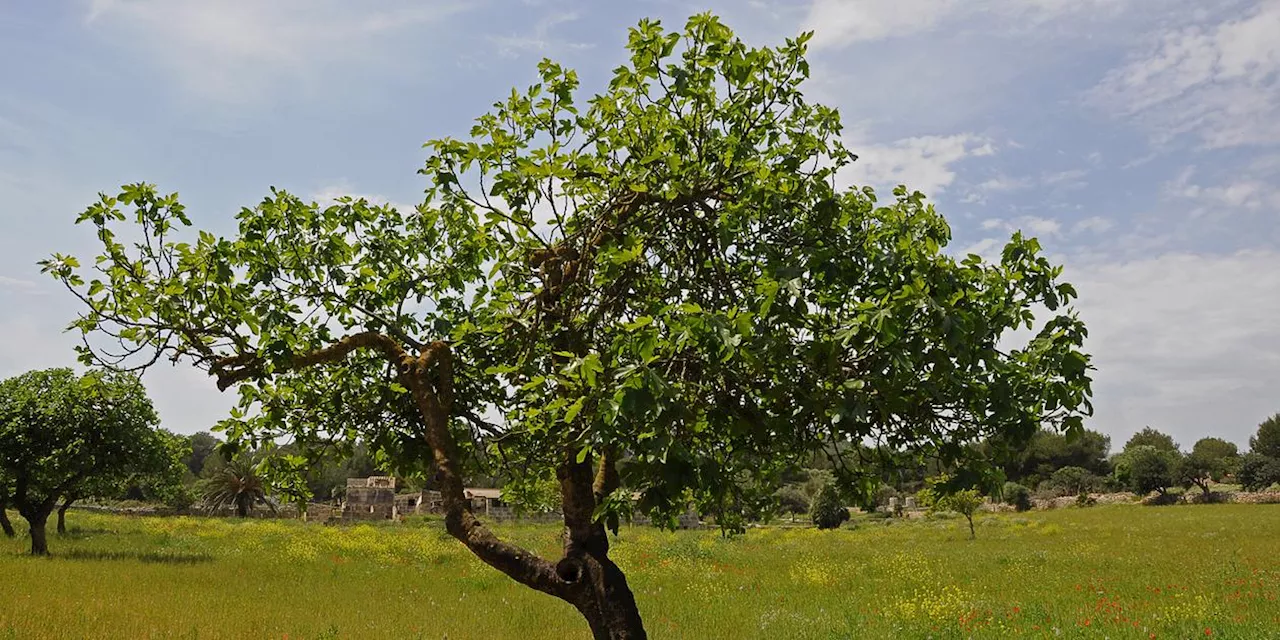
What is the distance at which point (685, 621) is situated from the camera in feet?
53.1

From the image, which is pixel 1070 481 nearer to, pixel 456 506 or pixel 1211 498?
pixel 1211 498

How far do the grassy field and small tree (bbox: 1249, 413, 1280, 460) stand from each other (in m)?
77.6

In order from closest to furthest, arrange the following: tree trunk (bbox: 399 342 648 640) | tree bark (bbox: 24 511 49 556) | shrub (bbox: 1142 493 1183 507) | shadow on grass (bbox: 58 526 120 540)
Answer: tree trunk (bbox: 399 342 648 640) → tree bark (bbox: 24 511 49 556) → shadow on grass (bbox: 58 526 120 540) → shrub (bbox: 1142 493 1183 507)

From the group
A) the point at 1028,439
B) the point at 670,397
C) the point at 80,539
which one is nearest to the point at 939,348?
the point at 1028,439

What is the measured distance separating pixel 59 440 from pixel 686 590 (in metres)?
20.7

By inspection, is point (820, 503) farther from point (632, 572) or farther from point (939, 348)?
point (939, 348)

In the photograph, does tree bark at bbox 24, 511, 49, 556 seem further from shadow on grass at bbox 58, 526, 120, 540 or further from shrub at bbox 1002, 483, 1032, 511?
shrub at bbox 1002, 483, 1032, 511

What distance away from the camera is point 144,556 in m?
26.2

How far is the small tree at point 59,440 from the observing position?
2408 centimetres

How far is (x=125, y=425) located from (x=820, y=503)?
156ft

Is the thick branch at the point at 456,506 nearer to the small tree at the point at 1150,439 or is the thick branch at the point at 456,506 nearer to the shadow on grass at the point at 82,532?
the shadow on grass at the point at 82,532

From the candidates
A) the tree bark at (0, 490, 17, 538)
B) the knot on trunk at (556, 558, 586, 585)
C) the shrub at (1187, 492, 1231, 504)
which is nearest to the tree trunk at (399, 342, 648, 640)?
the knot on trunk at (556, 558, 586, 585)

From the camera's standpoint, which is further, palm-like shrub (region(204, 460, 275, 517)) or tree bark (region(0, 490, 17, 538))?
palm-like shrub (region(204, 460, 275, 517))

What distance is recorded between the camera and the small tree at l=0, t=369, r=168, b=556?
24.1 metres
